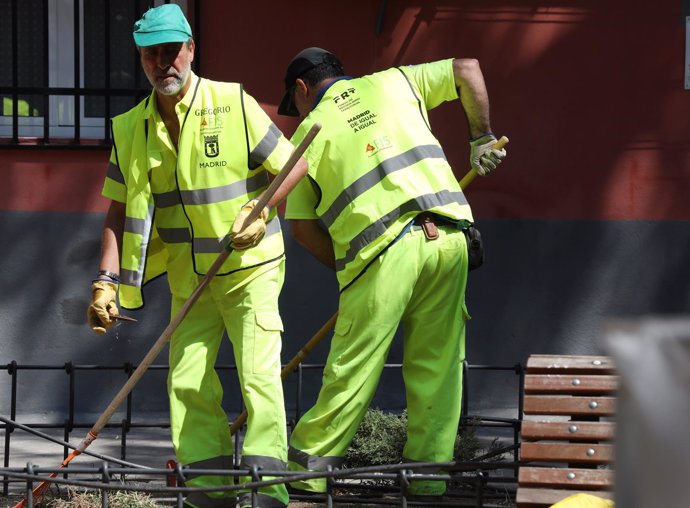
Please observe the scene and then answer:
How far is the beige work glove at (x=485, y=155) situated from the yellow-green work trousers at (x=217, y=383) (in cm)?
95

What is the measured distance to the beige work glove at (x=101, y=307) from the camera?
4879 millimetres

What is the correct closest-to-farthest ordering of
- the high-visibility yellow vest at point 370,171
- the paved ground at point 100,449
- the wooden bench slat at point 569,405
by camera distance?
the wooden bench slat at point 569,405 → the high-visibility yellow vest at point 370,171 → the paved ground at point 100,449

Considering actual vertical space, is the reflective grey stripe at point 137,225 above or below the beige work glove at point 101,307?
above

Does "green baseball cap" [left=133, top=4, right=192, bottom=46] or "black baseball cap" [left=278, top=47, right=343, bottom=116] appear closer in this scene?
"green baseball cap" [left=133, top=4, right=192, bottom=46]

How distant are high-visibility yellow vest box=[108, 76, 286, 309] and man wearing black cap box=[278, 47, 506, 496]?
0.28 meters

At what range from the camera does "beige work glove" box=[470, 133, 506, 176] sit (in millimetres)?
5250

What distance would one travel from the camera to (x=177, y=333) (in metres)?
4.94

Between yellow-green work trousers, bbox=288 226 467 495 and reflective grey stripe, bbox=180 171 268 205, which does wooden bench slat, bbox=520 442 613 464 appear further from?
reflective grey stripe, bbox=180 171 268 205

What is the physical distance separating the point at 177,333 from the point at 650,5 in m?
3.61

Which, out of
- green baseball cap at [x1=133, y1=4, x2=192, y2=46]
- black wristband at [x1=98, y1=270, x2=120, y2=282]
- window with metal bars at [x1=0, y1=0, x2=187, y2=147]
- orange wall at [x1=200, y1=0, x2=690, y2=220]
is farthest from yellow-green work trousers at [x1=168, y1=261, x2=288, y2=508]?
window with metal bars at [x1=0, y1=0, x2=187, y2=147]

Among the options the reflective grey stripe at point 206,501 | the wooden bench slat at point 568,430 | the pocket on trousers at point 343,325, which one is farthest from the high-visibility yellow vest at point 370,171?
the wooden bench slat at point 568,430

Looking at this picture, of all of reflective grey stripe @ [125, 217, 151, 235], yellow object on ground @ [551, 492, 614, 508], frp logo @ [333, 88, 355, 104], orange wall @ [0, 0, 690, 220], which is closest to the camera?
yellow object on ground @ [551, 492, 614, 508]

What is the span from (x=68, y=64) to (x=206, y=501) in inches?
134

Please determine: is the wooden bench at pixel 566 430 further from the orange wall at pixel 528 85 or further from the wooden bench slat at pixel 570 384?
the orange wall at pixel 528 85
